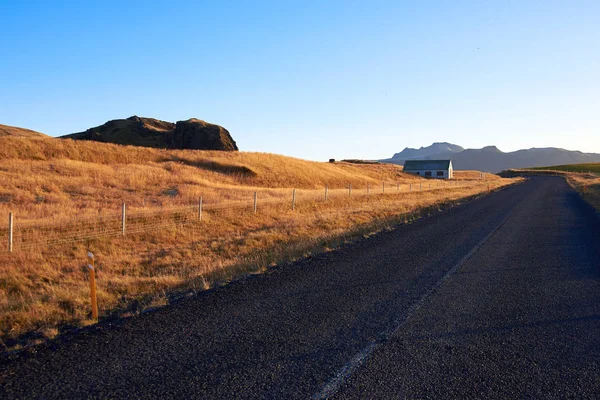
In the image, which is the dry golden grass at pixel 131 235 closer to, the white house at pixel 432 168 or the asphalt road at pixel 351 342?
the asphalt road at pixel 351 342

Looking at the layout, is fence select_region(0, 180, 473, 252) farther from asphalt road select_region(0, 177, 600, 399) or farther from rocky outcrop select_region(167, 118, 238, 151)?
rocky outcrop select_region(167, 118, 238, 151)

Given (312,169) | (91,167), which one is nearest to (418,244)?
(91,167)

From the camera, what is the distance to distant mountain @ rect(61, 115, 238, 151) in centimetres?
6781

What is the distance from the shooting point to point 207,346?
5363 mm

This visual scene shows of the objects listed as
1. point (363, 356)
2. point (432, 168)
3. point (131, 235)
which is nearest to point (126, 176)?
point (131, 235)

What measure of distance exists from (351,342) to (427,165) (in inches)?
3578

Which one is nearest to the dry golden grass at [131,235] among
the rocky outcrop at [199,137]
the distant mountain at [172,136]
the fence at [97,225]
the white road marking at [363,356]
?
the fence at [97,225]

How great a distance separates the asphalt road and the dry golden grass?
1.26 metres

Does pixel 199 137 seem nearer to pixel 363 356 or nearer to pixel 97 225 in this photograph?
pixel 97 225

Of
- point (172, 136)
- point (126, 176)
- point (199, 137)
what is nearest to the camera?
point (126, 176)

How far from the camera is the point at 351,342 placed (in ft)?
18.1

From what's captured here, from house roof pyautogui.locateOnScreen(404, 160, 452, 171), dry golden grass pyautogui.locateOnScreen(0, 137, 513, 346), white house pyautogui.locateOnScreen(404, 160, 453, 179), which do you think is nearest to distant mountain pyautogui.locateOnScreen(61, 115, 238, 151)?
dry golden grass pyautogui.locateOnScreen(0, 137, 513, 346)

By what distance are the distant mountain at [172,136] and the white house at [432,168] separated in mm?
41252

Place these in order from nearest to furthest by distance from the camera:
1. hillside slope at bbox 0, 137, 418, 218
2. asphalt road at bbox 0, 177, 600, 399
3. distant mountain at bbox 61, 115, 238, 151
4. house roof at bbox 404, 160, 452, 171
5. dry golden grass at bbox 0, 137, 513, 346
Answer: asphalt road at bbox 0, 177, 600, 399
dry golden grass at bbox 0, 137, 513, 346
hillside slope at bbox 0, 137, 418, 218
distant mountain at bbox 61, 115, 238, 151
house roof at bbox 404, 160, 452, 171
